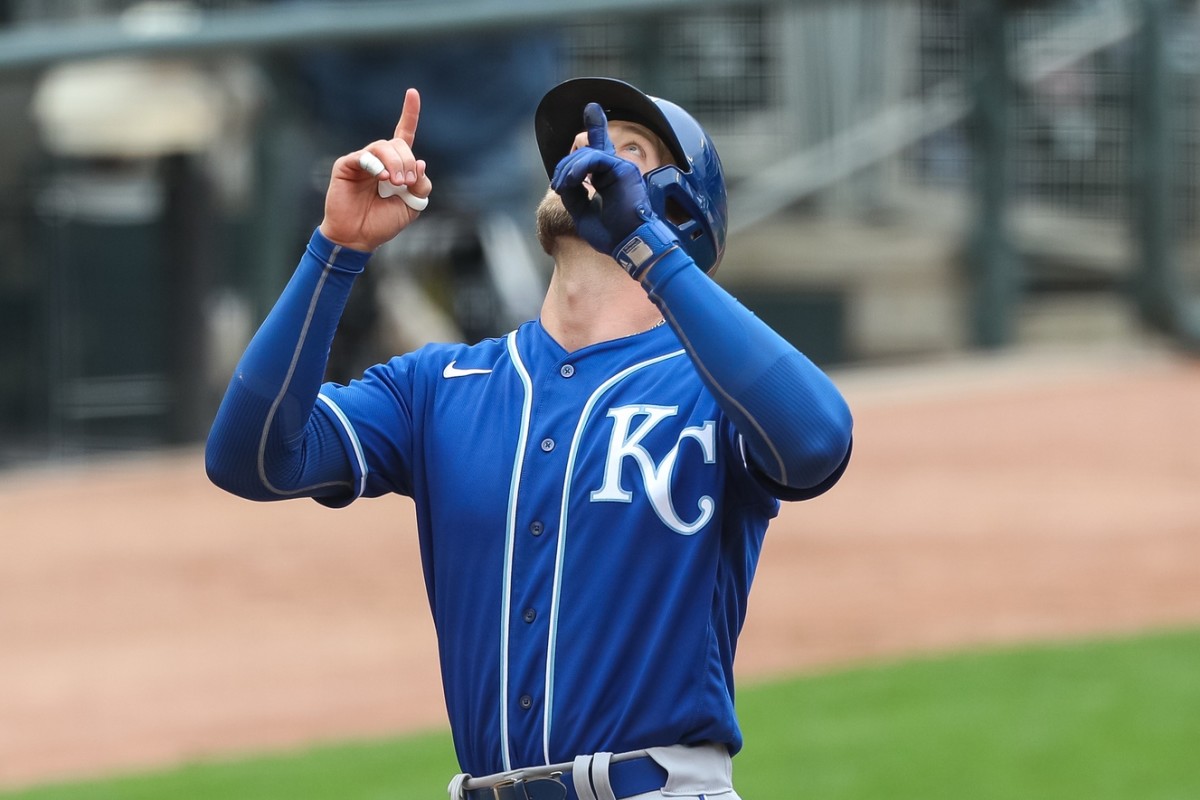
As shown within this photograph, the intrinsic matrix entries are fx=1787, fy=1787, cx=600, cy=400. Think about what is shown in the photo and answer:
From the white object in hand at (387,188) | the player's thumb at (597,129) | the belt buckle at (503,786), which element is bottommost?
the belt buckle at (503,786)

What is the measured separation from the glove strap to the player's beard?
192mm

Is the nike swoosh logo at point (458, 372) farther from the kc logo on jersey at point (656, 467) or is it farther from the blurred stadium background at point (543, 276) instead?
the blurred stadium background at point (543, 276)

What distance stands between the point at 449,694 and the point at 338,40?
12.2 m

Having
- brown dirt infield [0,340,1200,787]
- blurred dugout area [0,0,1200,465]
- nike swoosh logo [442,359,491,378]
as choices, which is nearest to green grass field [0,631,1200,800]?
brown dirt infield [0,340,1200,787]

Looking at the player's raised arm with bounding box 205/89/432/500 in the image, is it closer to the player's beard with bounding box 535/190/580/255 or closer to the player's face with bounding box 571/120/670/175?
the player's beard with bounding box 535/190/580/255

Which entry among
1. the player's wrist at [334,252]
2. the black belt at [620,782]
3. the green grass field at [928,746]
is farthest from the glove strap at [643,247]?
the green grass field at [928,746]

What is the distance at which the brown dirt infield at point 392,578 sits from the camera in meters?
8.28

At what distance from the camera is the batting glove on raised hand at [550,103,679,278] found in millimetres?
2297

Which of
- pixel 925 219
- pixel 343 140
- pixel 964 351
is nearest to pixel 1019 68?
pixel 925 219

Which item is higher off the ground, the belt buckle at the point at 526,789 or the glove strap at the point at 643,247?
the glove strap at the point at 643,247

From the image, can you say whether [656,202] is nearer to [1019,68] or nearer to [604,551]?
[604,551]

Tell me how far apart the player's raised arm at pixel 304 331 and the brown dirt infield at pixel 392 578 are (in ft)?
17.1

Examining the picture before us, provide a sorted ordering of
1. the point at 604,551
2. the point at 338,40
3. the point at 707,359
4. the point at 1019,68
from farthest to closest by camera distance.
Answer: the point at 1019,68
the point at 338,40
the point at 604,551
the point at 707,359

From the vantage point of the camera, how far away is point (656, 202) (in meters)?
2.50
